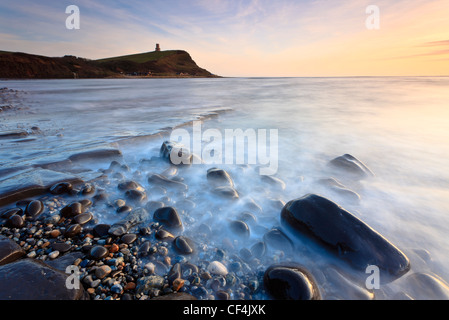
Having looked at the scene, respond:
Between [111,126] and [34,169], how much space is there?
10.4 feet

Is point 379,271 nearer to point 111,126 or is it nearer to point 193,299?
point 193,299

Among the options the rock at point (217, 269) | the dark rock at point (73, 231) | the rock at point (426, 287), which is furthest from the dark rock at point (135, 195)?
the rock at point (426, 287)

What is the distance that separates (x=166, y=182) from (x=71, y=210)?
1.04 meters

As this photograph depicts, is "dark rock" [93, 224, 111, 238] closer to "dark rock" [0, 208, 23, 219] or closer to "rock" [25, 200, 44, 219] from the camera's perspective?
"rock" [25, 200, 44, 219]

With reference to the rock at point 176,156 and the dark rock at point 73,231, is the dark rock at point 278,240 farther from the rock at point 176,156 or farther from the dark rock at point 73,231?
the rock at point 176,156

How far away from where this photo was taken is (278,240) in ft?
5.97

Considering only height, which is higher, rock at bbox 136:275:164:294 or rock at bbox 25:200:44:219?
rock at bbox 25:200:44:219

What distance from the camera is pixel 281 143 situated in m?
4.83

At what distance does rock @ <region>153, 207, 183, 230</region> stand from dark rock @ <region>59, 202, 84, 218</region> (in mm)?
716

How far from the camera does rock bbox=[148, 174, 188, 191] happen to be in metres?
2.68

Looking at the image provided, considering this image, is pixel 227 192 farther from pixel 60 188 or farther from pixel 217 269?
pixel 60 188

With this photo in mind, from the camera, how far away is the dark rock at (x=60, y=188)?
2.31 metres

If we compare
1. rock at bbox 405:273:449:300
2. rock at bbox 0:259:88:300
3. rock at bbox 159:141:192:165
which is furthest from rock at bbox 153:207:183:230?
rock at bbox 405:273:449:300

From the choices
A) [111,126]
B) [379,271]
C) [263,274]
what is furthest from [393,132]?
[111,126]
